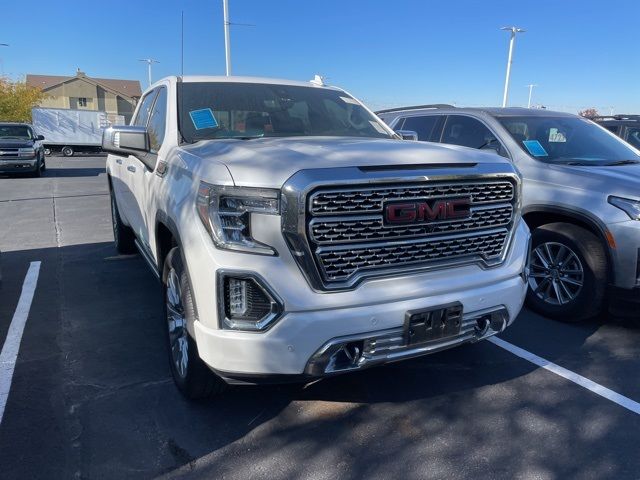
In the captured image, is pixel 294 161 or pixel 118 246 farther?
pixel 118 246

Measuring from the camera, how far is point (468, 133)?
18.7ft

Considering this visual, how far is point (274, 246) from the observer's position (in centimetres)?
235

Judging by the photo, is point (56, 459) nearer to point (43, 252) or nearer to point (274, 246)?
point (274, 246)

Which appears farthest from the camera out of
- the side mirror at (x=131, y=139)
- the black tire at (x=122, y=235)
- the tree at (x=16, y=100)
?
the tree at (x=16, y=100)

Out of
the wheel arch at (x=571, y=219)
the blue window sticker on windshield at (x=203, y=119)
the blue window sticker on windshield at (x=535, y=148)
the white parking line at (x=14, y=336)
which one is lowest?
the white parking line at (x=14, y=336)

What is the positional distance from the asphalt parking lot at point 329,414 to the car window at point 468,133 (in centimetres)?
197

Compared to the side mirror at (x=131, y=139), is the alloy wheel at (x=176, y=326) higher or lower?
lower

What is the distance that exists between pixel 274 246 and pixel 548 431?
1893 millimetres

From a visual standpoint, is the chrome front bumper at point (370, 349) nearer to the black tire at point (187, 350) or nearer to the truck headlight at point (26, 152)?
the black tire at point (187, 350)

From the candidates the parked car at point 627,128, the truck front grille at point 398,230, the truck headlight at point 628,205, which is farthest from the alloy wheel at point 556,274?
the parked car at point 627,128

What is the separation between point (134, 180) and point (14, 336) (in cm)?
156

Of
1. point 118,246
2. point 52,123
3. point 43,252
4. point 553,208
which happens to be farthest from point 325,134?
point 52,123

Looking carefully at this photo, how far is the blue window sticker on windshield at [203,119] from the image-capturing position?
3578 millimetres

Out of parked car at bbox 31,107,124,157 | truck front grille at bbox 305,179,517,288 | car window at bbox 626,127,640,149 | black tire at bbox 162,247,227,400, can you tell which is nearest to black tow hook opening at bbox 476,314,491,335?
truck front grille at bbox 305,179,517,288
